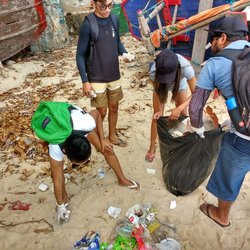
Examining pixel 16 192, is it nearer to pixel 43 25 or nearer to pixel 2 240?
pixel 2 240

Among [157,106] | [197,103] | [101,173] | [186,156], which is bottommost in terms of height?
[101,173]

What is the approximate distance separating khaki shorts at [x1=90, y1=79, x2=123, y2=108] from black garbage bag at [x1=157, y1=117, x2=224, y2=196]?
815mm

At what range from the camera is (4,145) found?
12.7 ft

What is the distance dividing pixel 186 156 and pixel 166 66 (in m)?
0.79

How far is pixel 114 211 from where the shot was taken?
2.79 m

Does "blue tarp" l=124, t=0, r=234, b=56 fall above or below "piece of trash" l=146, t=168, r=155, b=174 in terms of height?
above

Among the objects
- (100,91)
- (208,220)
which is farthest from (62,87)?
(208,220)

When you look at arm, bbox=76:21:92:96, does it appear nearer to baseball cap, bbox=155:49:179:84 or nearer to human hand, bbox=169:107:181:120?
baseball cap, bbox=155:49:179:84

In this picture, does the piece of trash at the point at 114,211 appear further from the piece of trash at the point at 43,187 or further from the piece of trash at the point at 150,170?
the piece of trash at the point at 43,187

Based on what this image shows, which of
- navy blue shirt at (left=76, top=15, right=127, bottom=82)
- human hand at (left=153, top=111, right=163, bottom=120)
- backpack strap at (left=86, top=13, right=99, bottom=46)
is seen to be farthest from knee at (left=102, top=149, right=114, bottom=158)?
backpack strap at (left=86, top=13, right=99, bottom=46)

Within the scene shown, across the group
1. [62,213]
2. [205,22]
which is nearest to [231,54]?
[62,213]

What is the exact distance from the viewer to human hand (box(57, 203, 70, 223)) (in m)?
2.66

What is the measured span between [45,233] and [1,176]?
1.08 meters

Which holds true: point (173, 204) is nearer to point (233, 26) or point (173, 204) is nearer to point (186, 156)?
point (186, 156)
